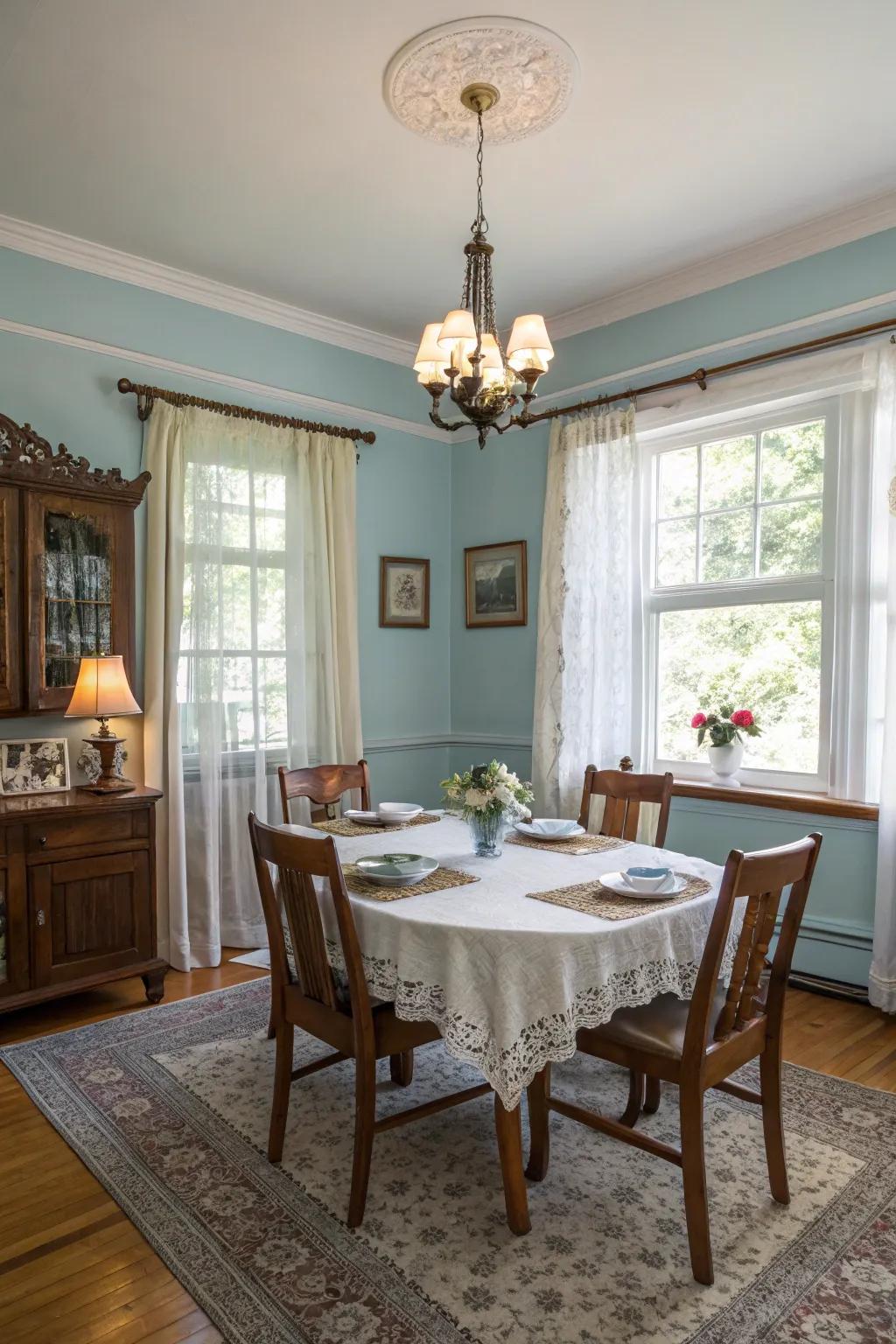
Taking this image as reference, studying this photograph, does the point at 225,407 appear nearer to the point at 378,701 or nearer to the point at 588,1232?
the point at 378,701

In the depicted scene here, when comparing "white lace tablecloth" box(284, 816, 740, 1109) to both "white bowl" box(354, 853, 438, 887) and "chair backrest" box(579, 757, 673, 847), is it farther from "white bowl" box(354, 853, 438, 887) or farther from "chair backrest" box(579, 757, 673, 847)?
"chair backrest" box(579, 757, 673, 847)

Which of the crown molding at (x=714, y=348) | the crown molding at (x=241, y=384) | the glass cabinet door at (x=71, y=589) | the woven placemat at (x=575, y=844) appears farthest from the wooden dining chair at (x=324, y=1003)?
the crown molding at (x=714, y=348)

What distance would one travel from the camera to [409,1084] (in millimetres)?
2752

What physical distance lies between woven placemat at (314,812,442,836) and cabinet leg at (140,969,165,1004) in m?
0.98

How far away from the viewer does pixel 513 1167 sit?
194 cm

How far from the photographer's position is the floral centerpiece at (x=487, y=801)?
2.46 meters

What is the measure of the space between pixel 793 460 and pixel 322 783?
2478 millimetres

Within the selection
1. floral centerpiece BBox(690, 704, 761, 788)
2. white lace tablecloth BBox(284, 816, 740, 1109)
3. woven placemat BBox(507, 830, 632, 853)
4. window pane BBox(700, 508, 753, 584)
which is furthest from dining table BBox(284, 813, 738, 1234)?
window pane BBox(700, 508, 753, 584)

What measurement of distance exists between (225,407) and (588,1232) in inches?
142

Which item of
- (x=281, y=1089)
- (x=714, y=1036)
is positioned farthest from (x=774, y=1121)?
(x=281, y=1089)

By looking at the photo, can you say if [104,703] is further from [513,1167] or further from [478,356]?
[513,1167]

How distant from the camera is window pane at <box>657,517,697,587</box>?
13.5 ft

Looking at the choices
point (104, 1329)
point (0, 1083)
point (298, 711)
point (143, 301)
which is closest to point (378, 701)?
point (298, 711)

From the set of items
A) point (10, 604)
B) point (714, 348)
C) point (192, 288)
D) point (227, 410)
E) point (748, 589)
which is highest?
point (192, 288)
